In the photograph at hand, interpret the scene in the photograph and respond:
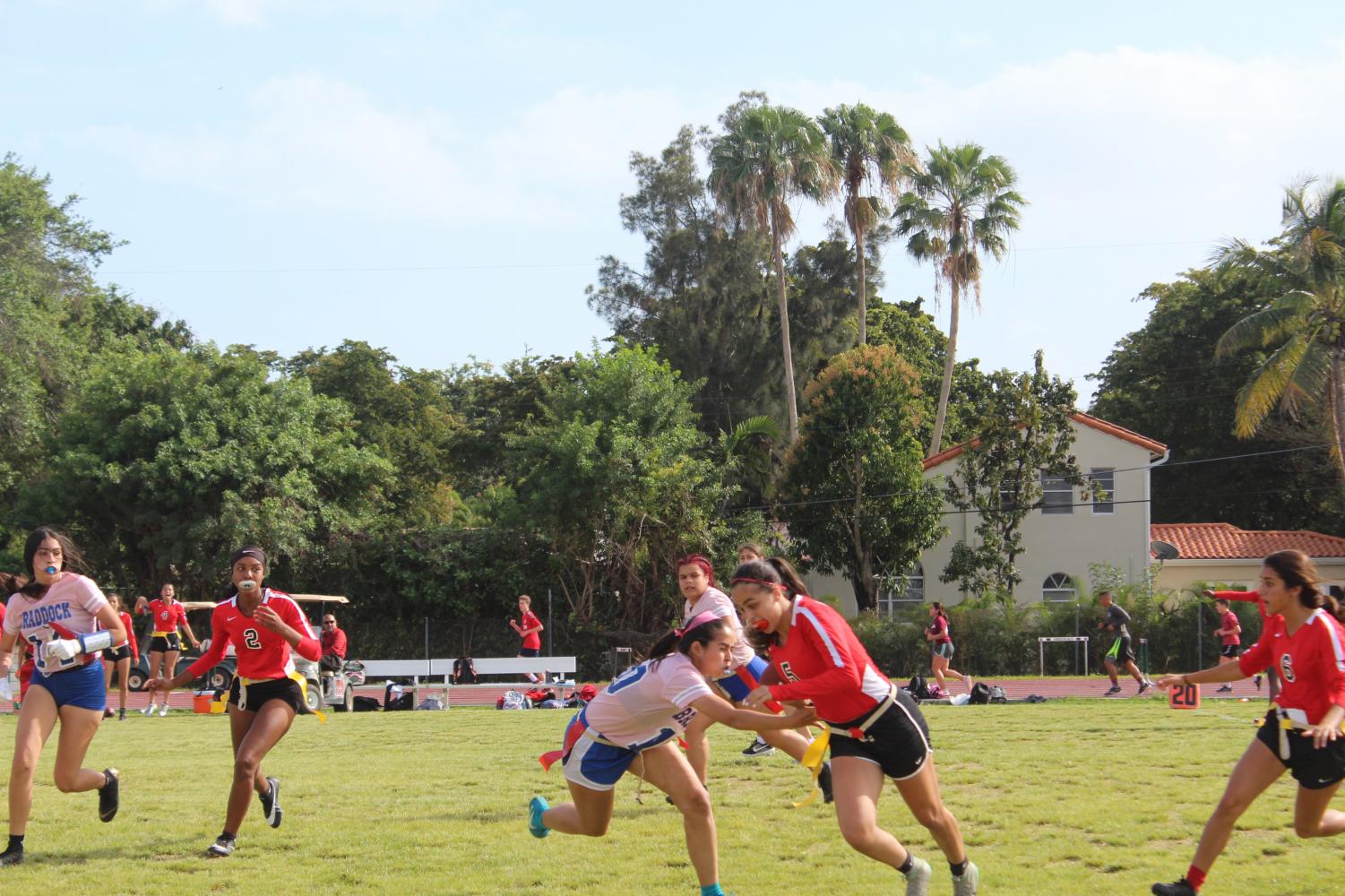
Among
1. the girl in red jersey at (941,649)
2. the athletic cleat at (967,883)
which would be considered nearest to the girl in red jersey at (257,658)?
the athletic cleat at (967,883)

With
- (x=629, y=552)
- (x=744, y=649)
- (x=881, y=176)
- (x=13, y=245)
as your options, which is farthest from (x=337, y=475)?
(x=744, y=649)

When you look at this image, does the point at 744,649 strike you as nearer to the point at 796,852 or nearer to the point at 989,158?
the point at 796,852

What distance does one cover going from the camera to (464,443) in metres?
52.8

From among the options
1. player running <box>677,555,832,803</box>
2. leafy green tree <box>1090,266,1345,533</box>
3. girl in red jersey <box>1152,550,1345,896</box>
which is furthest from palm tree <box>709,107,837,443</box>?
girl in red jersey <box>1152,550,1345,896</box>

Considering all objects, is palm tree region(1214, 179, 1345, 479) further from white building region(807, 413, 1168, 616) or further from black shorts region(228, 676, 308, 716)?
black shorts region(228, 676, 308, 716)

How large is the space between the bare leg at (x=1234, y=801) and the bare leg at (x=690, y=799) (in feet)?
8.15

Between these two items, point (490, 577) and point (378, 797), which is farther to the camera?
point (490, 577)

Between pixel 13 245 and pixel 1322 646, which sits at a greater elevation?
pixel 13 245

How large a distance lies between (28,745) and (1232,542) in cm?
4633

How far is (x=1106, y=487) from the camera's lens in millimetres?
43812

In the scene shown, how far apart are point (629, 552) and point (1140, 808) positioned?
87.8 ft

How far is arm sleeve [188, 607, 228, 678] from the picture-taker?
8.80 m

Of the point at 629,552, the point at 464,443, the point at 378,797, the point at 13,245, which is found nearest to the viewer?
the point at 378,797

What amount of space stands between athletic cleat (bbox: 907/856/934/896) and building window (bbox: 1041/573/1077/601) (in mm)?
38627
